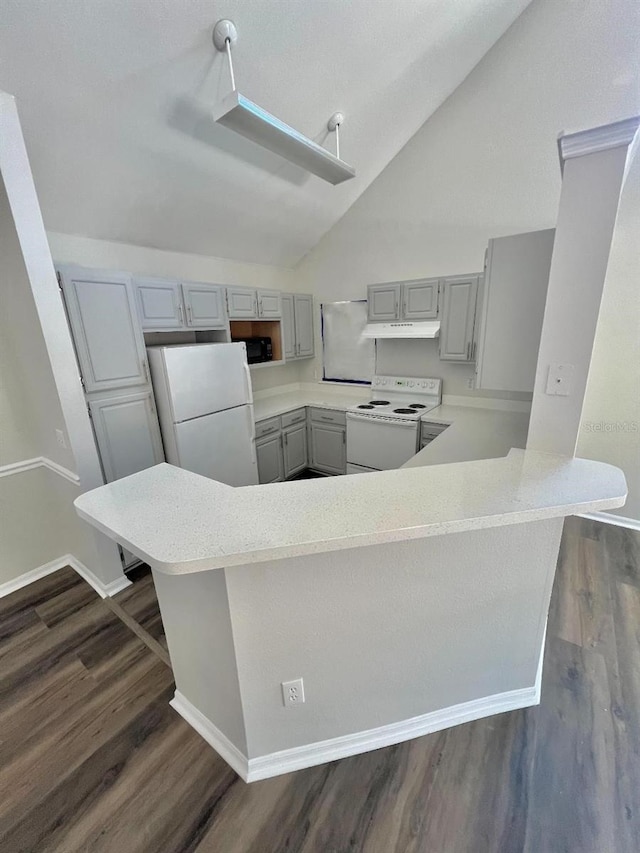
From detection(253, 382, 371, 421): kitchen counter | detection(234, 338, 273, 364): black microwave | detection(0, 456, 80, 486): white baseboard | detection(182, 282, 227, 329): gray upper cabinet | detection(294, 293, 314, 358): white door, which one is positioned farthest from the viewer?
detection(294, 293, 314, 358): white door

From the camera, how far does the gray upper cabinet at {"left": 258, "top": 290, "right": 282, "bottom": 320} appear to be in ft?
11.2

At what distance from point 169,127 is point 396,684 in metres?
3.14

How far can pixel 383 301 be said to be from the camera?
347 centimetres

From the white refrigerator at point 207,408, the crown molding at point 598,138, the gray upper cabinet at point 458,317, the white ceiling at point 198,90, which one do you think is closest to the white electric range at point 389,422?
the gray upper cabinet at point 458,317

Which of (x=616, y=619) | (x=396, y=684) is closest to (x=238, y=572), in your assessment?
(x=396, y=684)

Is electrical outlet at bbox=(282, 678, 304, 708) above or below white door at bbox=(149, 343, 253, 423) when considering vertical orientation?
below

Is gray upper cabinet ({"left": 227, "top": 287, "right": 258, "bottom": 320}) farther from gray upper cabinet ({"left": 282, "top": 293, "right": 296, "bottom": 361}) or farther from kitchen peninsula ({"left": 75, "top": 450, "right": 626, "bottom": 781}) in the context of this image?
kitchen peninsula ({"left": 75, "top": 450, "right": 626, "bottom": 781})

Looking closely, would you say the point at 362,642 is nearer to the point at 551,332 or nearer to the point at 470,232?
the point at 551,332

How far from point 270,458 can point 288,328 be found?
145 cm

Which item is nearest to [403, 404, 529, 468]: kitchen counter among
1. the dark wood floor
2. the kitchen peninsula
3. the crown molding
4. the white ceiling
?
the kitchen peninsula

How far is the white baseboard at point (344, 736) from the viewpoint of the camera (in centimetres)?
133

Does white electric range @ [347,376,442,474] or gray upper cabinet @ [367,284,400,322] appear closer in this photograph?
white electric range @ [347,376,442,474]

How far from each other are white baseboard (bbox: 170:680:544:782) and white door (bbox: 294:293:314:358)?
3332 millimetres

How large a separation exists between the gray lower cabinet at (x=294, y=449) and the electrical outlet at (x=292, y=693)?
2611 millimetres
